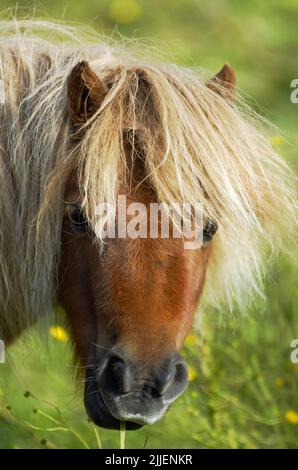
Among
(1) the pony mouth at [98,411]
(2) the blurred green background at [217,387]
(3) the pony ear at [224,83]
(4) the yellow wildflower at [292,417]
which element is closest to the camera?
(1) the pony mouth at [98,411]

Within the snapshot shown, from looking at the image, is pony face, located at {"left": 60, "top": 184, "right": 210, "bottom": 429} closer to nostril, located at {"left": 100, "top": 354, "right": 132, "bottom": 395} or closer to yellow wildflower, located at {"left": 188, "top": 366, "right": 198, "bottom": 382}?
nostril, located at {"left": 100, "top": 354, "right": 132, "bottom": 395}

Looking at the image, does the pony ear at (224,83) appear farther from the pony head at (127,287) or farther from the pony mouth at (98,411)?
the pony mouth at (98,411)

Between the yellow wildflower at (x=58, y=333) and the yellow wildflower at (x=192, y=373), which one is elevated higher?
the yellow wildflower at (x=58, y=333)

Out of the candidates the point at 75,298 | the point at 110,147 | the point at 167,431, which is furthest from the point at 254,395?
the point at 110,147

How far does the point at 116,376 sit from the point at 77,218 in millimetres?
401

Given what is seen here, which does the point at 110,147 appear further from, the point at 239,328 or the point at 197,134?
the point at 239,328

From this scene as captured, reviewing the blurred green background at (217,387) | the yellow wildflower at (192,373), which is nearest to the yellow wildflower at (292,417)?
the blurred green background at (217,387)

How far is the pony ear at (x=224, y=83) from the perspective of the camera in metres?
→ 2.21

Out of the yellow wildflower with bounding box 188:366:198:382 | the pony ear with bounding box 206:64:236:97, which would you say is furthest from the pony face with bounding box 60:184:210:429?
the yellow wildflower with bounding box 188:366:198:382

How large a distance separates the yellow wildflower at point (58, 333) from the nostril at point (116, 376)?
436 mm

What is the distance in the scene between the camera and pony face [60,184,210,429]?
1.76 m

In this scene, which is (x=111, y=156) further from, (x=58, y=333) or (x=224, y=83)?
(x=58, y=333)

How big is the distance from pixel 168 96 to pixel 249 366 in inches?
54.0

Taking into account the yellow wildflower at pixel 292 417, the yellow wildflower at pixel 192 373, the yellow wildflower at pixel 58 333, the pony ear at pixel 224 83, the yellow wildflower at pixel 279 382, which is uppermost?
the pony ear at pixel 224 83
